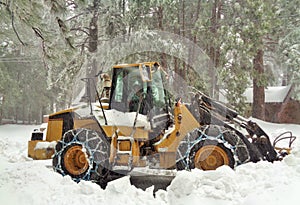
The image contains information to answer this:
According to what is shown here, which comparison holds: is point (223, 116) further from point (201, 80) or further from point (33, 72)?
point (33, 72)

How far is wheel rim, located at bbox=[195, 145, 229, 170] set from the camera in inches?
228

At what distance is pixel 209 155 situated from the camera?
19.3ft

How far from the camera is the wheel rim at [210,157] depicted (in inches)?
228

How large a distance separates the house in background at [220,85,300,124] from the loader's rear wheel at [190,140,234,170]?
1577cm

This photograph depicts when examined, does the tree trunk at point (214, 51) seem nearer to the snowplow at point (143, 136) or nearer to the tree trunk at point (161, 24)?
the tree trunk at point (161, 24)

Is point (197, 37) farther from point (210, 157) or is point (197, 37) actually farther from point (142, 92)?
point (210, 157)

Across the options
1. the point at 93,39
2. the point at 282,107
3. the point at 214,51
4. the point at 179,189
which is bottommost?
the point at 282,107

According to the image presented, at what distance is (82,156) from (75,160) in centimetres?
19

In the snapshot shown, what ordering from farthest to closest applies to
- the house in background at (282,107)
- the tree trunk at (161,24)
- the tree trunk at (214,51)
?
1. the house in background at (282,107)
2. the tree trunk at (161,24)
3. the tree trunk at (214,51)

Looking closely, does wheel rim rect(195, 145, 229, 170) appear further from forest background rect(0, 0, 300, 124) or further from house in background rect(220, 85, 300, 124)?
house in background rect(220, 85, 300, 124)

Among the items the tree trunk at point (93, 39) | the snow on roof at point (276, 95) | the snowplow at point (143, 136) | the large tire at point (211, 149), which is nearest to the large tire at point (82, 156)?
the snowplow at point (143, 136)

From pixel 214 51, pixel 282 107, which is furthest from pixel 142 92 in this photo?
pixel 282 107

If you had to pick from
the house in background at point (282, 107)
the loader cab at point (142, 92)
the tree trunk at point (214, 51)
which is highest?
the tree trunk at point (214, 51)

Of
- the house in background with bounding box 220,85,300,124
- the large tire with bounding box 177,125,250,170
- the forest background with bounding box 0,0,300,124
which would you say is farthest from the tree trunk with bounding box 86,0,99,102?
the house in background with bounding box 220,85,300,124
